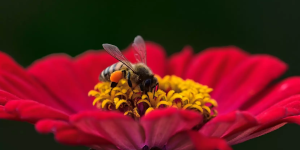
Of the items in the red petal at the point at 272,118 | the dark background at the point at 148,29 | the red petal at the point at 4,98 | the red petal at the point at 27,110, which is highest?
the dark background at the point at 148,29

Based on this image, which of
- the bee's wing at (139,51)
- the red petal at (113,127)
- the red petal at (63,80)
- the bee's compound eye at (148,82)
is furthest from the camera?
the red petal at (63,80)

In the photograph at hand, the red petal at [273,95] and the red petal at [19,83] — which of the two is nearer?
the red petal at [19,83]

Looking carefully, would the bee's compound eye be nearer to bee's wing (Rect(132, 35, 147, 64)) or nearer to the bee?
the bee

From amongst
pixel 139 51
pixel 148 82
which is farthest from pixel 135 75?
pixel 139 51

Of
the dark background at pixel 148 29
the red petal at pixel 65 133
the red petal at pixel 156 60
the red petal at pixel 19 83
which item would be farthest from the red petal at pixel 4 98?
the dark background at pixel 148 29

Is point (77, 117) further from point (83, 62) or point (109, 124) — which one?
point (83, 62)

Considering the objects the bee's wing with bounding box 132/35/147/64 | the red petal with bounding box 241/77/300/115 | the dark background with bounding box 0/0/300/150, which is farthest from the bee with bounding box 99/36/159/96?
the dark background with bounding box 0/0/300/150

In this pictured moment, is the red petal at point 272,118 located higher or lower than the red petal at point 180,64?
lower

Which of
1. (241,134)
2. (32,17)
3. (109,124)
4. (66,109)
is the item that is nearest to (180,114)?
(109,124)

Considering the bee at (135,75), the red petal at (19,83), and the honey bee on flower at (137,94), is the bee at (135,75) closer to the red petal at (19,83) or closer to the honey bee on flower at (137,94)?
the honey bee on flower at (137,94)
